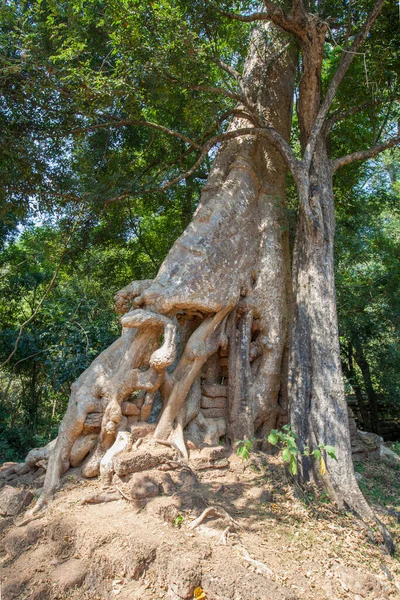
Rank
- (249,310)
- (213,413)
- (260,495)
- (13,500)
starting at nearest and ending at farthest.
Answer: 1. (13,500)
2. (260,495)
3. (213,413)
4. (249,310)

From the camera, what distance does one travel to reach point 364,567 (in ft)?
11.2

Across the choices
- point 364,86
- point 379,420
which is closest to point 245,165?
point 364,86

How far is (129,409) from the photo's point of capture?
188 inches

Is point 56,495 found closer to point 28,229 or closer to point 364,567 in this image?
point 364,567

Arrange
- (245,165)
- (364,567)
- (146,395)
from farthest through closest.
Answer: (245,165) → (146,395) → (364,567)

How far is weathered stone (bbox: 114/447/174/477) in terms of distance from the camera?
4.12 meters

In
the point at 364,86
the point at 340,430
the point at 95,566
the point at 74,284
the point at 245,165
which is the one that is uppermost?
the point at 364,86

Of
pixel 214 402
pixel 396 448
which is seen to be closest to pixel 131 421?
pixel 214 402

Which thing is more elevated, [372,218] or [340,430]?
[372,218]

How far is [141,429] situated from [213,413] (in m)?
1.07

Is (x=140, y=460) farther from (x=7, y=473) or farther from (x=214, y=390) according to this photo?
(x=7, y=473)

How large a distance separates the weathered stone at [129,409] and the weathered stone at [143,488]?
35.4 inches

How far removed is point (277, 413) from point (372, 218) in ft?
14.5

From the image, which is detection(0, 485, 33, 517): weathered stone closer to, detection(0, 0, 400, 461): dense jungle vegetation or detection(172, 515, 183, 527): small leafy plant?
detection(172, 515, 183, 527): small leafy plant
